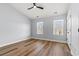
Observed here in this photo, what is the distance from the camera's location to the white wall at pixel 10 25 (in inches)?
168

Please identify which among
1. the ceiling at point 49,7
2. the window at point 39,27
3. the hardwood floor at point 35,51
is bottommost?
the hardwood floor at point 35,51

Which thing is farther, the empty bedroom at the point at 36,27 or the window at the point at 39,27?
the window at the point at 39,27

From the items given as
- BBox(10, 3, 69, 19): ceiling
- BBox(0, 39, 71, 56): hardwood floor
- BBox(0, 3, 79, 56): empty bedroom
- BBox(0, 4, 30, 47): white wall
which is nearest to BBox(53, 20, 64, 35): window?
BBox(0, 3, 79, 56): empty bedroom

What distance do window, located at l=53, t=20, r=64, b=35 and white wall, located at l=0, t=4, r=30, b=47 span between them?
2630mm

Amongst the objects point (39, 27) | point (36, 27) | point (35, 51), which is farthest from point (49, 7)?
point (36, 27)

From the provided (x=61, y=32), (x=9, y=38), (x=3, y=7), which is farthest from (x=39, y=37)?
(x=3, y=7)

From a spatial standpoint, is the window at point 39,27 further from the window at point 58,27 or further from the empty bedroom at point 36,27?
the window at point 58,27

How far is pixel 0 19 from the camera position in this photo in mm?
4141

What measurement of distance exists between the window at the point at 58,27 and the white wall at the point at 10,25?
2.63 metres

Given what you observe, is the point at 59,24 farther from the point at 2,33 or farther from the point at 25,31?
the point at 2,33

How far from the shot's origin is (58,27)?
579cm

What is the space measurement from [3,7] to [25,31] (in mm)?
2824

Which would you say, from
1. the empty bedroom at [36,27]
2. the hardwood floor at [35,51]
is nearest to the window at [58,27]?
the empty bedroom at [36,27]

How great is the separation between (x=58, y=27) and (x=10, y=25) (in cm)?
363
